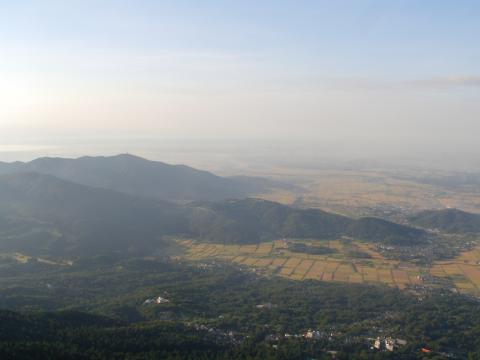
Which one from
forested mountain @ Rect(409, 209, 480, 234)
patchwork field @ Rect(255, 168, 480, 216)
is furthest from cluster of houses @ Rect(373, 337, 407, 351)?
patchwork field @ Rect(255, 168, 480, 216)

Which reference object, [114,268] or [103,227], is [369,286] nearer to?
[114,268]

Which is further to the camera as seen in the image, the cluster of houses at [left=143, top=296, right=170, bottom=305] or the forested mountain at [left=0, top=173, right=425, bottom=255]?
the forested mountain at [left=0, top=173, right=425, bottom=255]

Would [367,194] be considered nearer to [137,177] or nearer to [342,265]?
[137,177]

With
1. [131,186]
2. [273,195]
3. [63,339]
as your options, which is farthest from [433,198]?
[63,339]

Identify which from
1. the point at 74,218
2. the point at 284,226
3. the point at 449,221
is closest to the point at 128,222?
the point at 74,218

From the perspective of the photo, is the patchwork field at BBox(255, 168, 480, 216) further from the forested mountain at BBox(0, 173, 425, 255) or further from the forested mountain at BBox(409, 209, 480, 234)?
the forested mountain at BBox(0, 173, 425, 255)

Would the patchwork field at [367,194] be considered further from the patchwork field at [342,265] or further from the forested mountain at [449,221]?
the patchwork field at [342,265]
